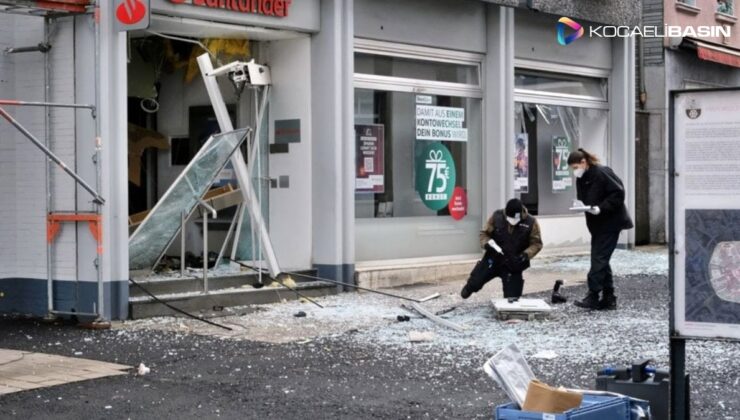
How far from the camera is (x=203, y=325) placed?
11086 mm

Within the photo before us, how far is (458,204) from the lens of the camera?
1606cm

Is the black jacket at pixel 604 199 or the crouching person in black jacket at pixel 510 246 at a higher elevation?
the black jacket at pixel 604 199

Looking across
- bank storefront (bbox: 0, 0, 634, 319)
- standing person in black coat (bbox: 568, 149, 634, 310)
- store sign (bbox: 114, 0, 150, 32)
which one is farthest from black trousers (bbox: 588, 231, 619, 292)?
store sign (bbox: 114, 0, 150, 32)

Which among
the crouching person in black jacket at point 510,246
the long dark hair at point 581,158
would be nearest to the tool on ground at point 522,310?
the crouching person in black jacket at point 510,246

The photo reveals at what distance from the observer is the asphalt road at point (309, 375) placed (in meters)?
7.31

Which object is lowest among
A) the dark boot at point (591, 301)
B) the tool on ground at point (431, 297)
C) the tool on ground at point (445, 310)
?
the tool on ground at point (445, 310)

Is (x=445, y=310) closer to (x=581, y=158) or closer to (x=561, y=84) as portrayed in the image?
(x=581, y=158)

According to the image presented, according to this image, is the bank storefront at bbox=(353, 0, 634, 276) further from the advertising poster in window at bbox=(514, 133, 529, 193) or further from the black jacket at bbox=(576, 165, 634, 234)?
the black jacket at bbox=(576, 165, 634, 234)

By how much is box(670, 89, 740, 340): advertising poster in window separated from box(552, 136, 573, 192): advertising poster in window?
41.2 ft

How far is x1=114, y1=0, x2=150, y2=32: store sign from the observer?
10.9 metres

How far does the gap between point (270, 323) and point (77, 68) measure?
323 centimetres

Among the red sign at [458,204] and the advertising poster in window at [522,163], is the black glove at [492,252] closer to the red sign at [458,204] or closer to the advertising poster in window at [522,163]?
the red sign at [458,204]

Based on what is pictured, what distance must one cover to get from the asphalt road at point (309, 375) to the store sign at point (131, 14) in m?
2.98

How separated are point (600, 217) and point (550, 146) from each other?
645 centimetres
